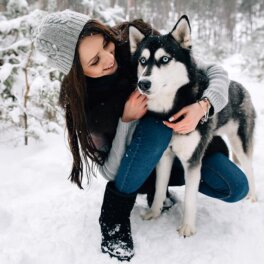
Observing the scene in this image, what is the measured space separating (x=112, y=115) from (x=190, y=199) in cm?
64

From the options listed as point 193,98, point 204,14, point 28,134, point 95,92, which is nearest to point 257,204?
point 193,98

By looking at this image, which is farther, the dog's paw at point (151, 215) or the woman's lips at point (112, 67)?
the dog's paw at point (151, 215)

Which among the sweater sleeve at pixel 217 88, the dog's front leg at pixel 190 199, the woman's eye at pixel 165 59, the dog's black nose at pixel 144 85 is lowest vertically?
the dog's front leg at pixel 190 199

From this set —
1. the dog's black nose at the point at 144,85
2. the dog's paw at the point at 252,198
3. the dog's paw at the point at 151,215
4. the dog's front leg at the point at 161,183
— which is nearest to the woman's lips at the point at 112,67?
the dog's black nose at the point at 144,85

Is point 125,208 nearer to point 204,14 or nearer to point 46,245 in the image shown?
point 46,245

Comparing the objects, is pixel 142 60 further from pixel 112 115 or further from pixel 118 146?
pixel 118 146

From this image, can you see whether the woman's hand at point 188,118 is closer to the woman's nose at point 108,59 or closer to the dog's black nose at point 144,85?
the dog's black nose at point 144,85

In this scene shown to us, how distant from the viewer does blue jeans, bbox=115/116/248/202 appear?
171cm

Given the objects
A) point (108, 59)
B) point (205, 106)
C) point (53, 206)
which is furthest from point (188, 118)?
point (53, 206)

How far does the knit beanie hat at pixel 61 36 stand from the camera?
1.60m

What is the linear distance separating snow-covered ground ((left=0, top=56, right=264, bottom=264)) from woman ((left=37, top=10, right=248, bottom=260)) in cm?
16

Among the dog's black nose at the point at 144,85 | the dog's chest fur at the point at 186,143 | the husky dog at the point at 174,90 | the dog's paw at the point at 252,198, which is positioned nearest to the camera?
the dog's black nose at the point at 144,85

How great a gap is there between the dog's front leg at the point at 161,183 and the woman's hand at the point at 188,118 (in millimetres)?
274

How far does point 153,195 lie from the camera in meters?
2.20
